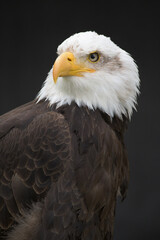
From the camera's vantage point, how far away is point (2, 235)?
2674 mm

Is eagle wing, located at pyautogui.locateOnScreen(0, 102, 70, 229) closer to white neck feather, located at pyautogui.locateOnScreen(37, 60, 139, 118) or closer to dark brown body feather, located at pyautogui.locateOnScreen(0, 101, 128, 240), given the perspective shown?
dark brown body feather, located at pyautogui.locateOnScreen(0, 101, 128, 240)

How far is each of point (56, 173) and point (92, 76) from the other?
62 cm

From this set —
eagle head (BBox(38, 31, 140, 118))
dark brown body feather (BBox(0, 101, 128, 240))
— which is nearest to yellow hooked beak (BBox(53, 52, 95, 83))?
eagle head (BBox(38, 31, 140, 118))

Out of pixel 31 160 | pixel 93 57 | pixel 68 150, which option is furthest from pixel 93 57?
pixel 31 160

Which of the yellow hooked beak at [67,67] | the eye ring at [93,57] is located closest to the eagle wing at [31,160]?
the yellow hooked beak at [67,67]

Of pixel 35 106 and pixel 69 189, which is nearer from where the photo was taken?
pixel 69 189

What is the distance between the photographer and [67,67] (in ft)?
8.34

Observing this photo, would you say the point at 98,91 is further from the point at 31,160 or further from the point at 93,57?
the point at 31,160

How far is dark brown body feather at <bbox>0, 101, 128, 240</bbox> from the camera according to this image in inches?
101

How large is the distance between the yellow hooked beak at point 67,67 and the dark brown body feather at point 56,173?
222mm

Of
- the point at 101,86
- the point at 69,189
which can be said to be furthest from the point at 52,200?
the point at 101,86

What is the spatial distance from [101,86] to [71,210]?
30.2 inches

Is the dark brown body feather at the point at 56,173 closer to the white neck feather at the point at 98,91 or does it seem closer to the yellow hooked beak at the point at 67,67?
the white neck feather at the point at 98,91

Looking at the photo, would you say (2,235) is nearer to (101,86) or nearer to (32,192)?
(32,192)
